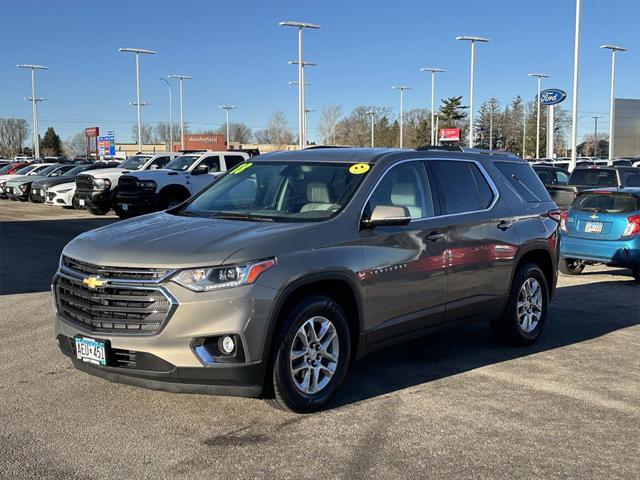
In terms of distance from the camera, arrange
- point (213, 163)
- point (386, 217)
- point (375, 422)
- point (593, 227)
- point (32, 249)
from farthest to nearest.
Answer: point (213, 163)
point (32, 249)
point (593, 227)
point (386, 217)
point (375, 422)

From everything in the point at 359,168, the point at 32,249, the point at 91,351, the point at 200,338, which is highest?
the point at 359,168

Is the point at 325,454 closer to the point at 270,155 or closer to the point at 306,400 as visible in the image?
the point at 306,400

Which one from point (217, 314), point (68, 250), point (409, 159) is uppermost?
point (409, 159)

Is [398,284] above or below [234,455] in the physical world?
above

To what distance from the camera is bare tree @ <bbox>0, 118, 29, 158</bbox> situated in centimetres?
12612

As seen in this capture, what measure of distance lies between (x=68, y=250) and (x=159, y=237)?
73 cm

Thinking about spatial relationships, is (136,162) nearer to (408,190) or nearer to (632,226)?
(632,226)

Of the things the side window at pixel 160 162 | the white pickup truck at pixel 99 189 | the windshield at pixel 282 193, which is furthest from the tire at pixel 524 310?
the side window at pixel 160 162

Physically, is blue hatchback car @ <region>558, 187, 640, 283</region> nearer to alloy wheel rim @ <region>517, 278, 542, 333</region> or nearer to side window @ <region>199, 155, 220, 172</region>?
alloy wheel rim @ <region>517, 278, 542, 333</region>

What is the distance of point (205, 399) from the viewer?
5.10 m

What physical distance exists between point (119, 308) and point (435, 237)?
2557 millimetres

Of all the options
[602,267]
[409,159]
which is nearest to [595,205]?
[602,267]

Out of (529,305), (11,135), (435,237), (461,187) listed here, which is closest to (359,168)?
(435,237)

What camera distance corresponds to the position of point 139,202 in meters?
19.0
